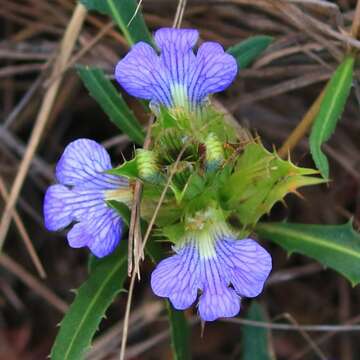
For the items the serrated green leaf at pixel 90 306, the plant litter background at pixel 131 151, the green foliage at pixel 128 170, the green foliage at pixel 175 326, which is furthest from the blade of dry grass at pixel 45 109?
the green foliage at pixel 128 170

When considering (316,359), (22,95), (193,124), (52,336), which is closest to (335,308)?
(316,359)

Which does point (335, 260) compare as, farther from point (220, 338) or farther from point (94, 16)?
point (94, 16)

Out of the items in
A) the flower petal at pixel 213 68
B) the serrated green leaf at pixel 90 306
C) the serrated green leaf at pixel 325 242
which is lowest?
the serrated green leaf at pixel 325 242

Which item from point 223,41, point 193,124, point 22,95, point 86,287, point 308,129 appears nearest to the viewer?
point 193,124

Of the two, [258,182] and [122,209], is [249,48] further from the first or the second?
[122,209]

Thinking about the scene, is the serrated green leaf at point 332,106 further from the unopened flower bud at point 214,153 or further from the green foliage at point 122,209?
the green foliage at point 122,209

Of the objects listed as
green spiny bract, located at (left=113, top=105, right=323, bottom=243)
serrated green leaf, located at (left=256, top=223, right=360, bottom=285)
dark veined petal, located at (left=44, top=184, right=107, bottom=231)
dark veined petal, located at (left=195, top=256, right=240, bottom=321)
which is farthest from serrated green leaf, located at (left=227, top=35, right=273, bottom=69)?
dark veined petal, located at (left=195, top=256, right=240, bottom=321)

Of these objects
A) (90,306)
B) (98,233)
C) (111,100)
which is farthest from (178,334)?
(111,100)
